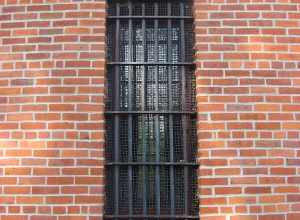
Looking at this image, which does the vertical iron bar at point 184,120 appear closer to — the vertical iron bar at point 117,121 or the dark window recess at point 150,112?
the dark window recess at point 150,112

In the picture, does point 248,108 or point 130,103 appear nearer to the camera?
→ point 248,108

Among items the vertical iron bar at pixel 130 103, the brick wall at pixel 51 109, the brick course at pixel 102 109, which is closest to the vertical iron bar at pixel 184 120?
the brick course at pixel 102 109

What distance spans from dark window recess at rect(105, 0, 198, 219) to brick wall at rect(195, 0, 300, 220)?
0.15 m

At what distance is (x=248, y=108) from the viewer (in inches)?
163

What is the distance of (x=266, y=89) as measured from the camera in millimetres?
4188

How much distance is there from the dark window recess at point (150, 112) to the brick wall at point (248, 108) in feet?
0.49

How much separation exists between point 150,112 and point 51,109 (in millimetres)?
791

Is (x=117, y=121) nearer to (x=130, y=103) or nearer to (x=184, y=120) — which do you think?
(x=130, y=103)

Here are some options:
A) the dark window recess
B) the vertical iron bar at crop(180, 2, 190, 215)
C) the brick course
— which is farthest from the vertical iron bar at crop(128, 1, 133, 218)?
the vertical iron bar at crop(180, 2, 190, 215)

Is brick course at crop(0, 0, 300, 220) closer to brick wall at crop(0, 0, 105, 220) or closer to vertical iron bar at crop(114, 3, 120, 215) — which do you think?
brick wall at crop(0, 0, 105, 220)

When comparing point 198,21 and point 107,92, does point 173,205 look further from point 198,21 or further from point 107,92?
point 198,21

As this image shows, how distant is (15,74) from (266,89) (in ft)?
6.67

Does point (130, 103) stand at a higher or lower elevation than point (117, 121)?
higher

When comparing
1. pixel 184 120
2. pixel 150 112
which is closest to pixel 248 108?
pixel 184 120
